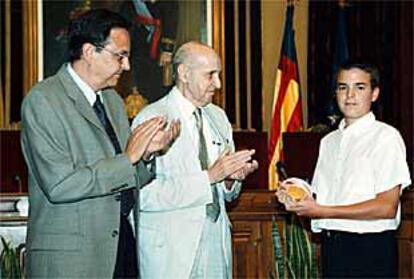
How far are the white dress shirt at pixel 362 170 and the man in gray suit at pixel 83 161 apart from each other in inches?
26.0

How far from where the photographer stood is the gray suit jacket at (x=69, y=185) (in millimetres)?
2453

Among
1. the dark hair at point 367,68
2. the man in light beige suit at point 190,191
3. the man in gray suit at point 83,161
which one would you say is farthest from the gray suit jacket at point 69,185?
the dark hair at point 367,68

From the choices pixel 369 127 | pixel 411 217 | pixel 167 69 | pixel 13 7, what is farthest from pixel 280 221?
pixel 13 7

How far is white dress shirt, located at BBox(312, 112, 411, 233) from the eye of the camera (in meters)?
2.96

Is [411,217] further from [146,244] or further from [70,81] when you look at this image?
[70,81]

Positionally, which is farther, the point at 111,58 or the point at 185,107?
the point at 185,107

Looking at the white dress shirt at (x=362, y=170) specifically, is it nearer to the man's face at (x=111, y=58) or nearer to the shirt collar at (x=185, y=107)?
the shirt collar at (x=185, y=107)

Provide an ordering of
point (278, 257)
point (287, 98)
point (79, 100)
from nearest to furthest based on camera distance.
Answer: point (79, 100), point (278, 257), point (287, 98)

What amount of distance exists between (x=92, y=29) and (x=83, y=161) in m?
0.39

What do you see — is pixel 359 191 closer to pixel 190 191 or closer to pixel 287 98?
pixel 190 191

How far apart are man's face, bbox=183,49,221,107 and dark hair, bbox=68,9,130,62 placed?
461mm

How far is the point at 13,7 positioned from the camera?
6832mm

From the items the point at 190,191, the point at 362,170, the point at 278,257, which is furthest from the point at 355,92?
the point at 278,257

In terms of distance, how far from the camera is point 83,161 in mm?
2523
